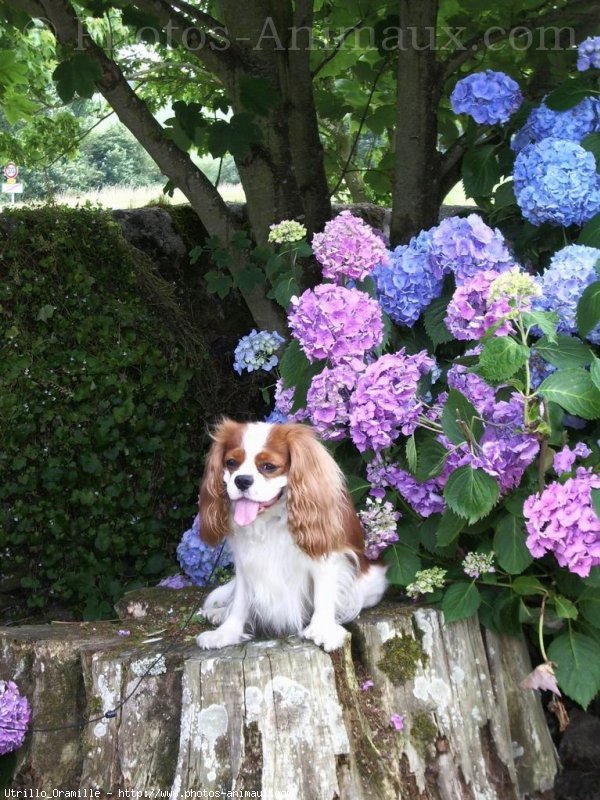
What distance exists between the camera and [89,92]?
3791 millimetres

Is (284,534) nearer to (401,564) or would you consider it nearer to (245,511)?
(245,511)

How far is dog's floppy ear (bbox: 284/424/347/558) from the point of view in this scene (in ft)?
9.15

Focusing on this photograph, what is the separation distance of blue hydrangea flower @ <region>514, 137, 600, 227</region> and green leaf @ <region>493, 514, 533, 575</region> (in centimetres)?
102

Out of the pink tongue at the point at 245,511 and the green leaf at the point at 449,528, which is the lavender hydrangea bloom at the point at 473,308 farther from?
the pink tongue at the point at 245,511

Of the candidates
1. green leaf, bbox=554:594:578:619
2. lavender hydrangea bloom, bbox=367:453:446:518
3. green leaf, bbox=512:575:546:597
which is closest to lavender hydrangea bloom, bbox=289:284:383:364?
lavender hydrangea bloom, bbox=367:453:446:518

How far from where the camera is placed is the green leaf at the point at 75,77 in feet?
12.4

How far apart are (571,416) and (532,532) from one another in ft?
1.81

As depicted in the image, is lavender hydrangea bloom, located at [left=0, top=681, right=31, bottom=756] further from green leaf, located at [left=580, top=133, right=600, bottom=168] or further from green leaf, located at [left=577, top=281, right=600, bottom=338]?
green leaf, located at [left=580, top=133, right=600, bottom=168]

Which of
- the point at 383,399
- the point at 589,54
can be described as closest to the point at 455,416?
the point at 383,399

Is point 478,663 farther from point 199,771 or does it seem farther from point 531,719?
point 199,771

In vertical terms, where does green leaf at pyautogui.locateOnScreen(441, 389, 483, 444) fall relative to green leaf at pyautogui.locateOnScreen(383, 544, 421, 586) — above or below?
above

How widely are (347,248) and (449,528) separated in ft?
3.05

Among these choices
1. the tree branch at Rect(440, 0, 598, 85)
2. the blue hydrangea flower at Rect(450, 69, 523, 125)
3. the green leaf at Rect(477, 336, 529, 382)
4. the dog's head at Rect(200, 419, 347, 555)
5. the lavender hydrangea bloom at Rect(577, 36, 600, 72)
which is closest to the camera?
the green leaf at Rect(477, 336, 529, 382)

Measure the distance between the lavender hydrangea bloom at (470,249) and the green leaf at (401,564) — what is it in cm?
88
